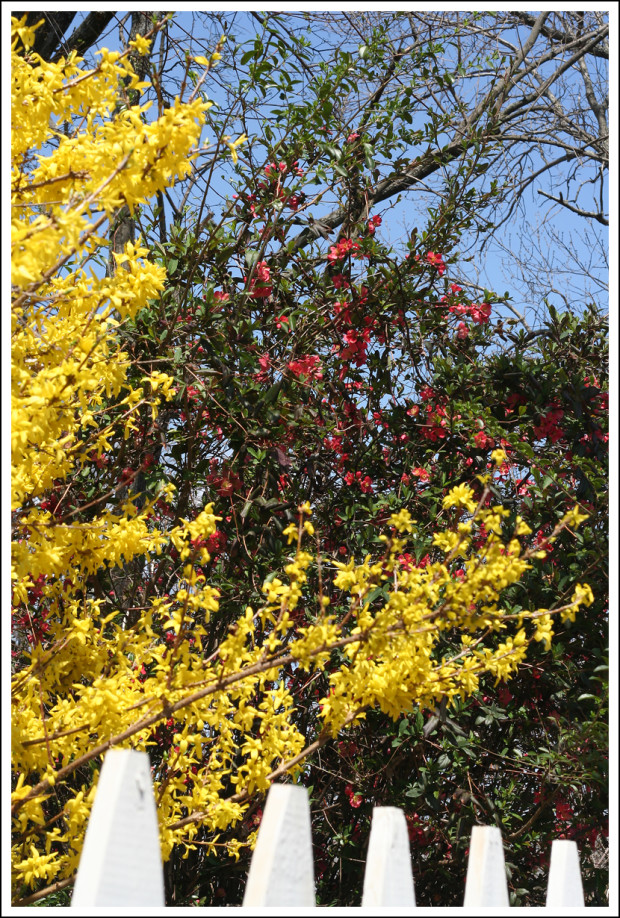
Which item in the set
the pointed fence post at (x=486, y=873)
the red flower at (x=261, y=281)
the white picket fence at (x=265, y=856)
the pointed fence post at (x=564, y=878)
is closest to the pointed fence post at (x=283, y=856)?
the white picket fence at (x=265, y=856)

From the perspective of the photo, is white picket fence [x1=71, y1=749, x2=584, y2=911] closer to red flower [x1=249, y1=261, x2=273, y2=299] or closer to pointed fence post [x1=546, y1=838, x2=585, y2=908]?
pointed fence post [x1=546, y1=838, x2=585, y2=908]

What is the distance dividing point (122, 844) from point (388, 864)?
1.45 ft

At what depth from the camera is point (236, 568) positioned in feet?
9.79

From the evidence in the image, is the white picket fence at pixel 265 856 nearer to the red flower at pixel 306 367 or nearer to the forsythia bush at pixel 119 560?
the forsythia bush at pixel 119 560

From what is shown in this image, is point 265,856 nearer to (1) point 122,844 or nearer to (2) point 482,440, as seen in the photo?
(1) point 122,844

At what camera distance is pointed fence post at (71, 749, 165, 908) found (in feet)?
3.34

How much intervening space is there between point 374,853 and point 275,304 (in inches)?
91.0

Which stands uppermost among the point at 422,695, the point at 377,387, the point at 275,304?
the point at 275,304

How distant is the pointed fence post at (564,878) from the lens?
4.89 ft

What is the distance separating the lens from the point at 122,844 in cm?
104

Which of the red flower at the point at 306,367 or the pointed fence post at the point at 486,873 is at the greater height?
the red flower at the point at 306,367

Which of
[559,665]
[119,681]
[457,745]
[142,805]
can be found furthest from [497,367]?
[142,805]

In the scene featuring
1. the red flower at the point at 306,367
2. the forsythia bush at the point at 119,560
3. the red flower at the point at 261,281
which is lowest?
the forsythia bush at the point at 119,560

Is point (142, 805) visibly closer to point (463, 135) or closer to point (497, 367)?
point (497, 367)
